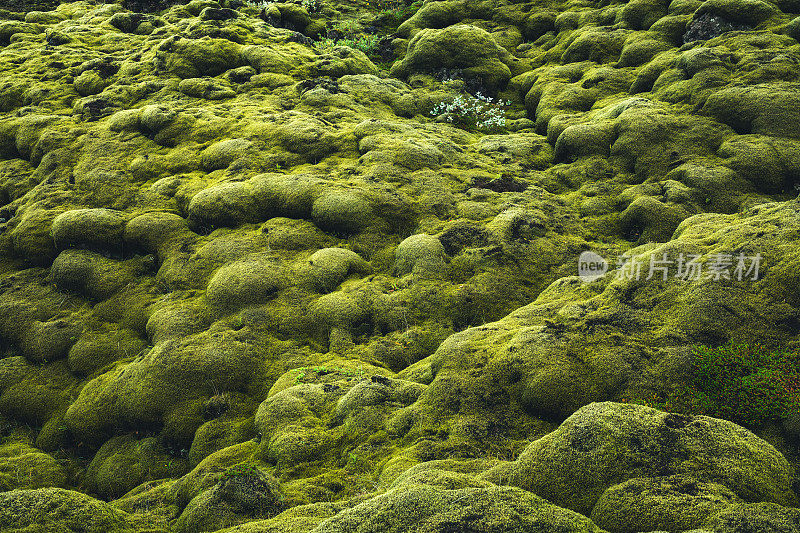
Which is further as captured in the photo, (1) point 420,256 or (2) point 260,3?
(2) point 260,3

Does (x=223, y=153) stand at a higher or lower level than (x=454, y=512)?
higher

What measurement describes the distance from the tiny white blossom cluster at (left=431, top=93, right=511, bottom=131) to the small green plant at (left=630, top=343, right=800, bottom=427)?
56.0 feet

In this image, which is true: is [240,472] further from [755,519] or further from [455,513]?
[755,519]

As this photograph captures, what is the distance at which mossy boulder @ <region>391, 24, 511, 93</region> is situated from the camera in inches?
996

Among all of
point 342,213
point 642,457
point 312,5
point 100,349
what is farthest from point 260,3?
point 642,457

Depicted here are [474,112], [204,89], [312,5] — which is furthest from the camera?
[312,5]

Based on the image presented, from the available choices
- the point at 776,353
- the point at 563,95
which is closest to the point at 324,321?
the point at 776,353

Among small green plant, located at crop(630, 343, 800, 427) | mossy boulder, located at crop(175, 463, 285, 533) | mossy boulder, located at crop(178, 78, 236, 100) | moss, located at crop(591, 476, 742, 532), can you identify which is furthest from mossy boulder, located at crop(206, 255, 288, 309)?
mossy boulder, located at crop(178, 78, 236, 100)

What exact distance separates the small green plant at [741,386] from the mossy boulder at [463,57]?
67.6 ft

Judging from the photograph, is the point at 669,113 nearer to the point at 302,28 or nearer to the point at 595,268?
the point at 595,268

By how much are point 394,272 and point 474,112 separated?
13.2m

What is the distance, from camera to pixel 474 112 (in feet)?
78.0

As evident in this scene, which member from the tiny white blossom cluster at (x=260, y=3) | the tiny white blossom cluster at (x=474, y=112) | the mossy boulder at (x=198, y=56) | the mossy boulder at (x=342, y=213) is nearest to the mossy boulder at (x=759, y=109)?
the tiny white blossom cluster at (x=474, y=112)

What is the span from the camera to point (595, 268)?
13812 millimetres
